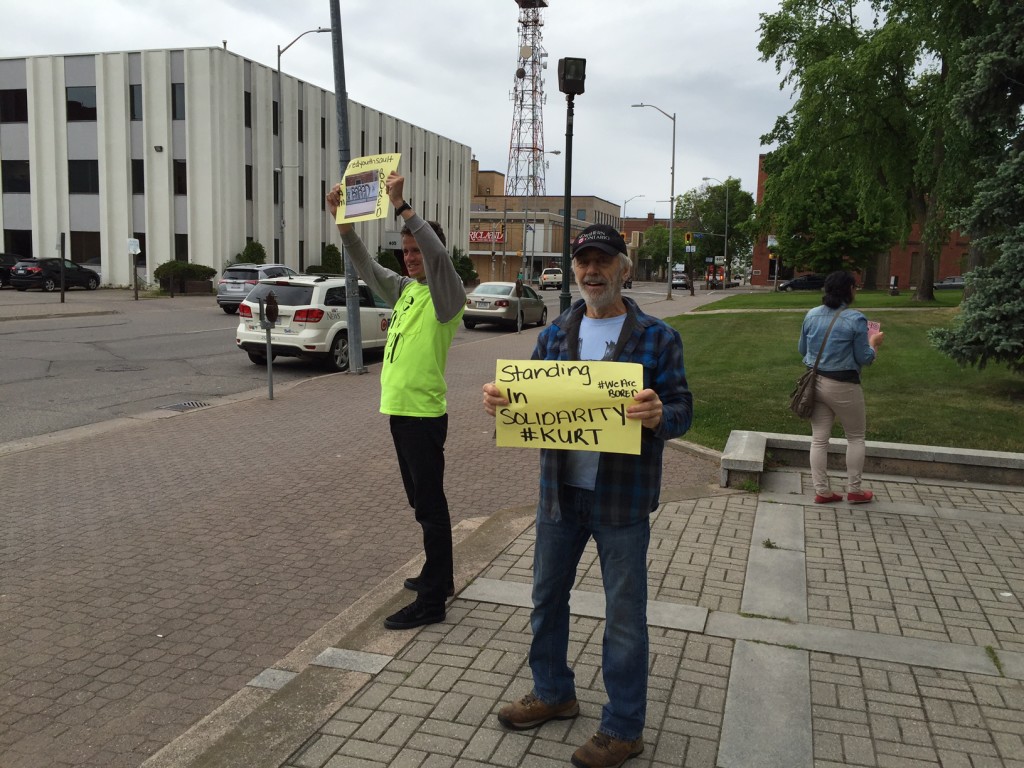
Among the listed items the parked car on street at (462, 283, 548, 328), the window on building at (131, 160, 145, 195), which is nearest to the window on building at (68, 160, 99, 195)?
the window on building at (131, 160, 145, 195)

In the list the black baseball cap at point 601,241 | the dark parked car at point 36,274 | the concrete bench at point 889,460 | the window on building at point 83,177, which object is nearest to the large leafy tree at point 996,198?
the concrete bench at point 889,460

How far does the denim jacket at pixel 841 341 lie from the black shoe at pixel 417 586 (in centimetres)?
347

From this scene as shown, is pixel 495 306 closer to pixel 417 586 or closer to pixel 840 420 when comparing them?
pixel 840 420

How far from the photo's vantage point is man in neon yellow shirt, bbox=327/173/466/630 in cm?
420

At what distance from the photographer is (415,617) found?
4.31m

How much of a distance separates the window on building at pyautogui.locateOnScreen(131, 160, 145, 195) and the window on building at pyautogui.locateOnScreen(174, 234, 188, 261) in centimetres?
288

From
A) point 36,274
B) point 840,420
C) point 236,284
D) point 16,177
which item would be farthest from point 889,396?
point 16,177

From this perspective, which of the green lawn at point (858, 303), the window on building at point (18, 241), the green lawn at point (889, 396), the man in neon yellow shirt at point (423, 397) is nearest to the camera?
the man in neon yellow shirt at point (423, 397)

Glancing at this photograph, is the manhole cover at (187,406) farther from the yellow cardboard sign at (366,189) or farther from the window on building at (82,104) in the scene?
the window on building at (82,104)

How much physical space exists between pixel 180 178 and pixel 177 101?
368 centimetres

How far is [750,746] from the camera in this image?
10.7 ft

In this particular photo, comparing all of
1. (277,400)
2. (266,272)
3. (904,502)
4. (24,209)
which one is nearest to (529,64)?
(24,209)

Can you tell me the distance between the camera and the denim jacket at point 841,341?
6.47 m

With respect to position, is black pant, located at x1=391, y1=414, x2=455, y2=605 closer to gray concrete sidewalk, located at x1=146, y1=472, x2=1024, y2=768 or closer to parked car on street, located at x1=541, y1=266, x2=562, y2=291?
gray concrete sidewalk, located at x1=146, y1=472, x2=1024, y2=768
